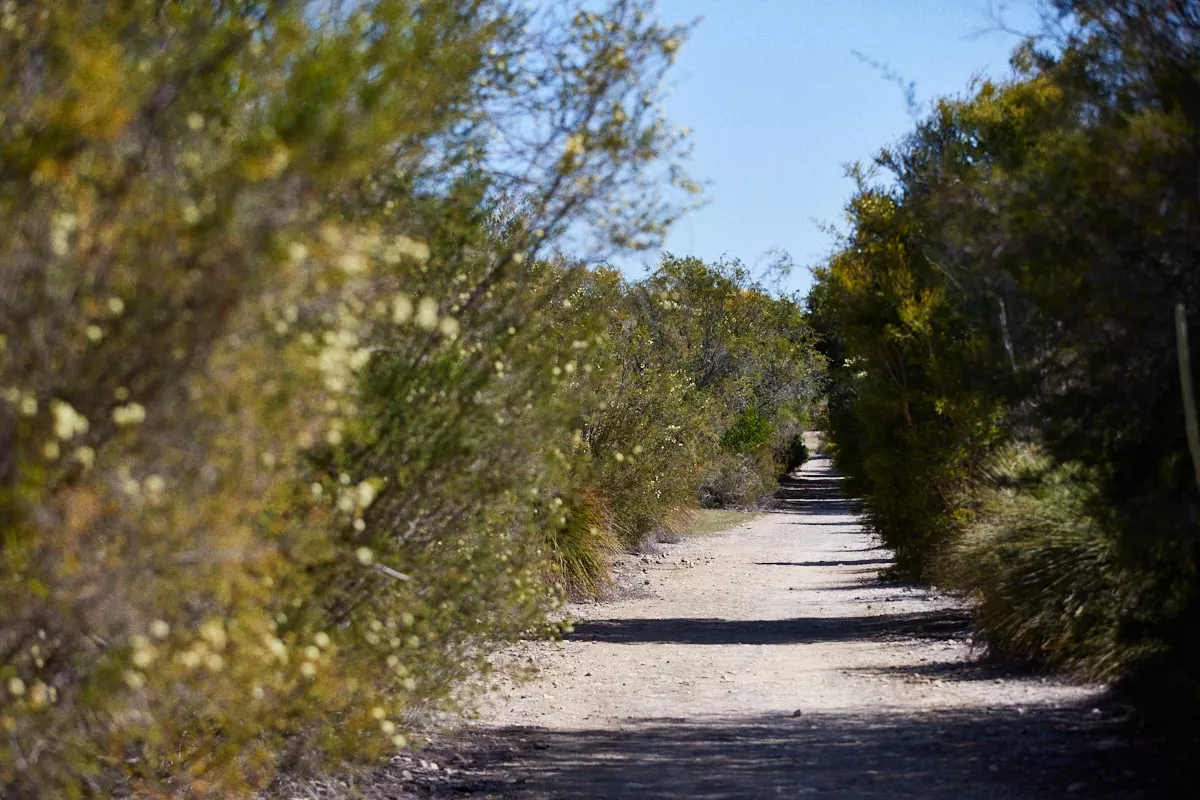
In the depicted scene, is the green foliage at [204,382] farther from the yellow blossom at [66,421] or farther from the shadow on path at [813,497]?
the shadow on path at [813,497]

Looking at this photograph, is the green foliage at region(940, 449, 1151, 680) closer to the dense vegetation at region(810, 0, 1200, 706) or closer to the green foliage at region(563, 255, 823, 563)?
the dense vegetation at region(810, 0, 1200, 706)

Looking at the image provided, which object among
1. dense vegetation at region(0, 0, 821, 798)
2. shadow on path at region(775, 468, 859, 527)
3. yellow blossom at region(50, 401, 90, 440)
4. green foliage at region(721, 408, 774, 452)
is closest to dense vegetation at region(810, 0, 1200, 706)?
dense vegetation at region(0, 0, 821, 798)

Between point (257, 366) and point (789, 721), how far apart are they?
23.6 feet

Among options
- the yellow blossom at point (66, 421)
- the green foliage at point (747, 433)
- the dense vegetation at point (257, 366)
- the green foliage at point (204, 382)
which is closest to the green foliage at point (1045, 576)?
the dense vegetation at point (257, 366)

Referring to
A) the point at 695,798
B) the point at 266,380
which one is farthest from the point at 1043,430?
the point at 266,380

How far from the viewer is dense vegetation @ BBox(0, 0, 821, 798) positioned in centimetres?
390

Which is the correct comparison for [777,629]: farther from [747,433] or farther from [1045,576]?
[747,433]

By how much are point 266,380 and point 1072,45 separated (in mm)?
5937

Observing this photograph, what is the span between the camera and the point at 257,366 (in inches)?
159

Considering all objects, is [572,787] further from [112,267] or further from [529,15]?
[112,267]

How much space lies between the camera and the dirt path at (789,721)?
8.27 meters

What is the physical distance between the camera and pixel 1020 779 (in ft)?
26.7

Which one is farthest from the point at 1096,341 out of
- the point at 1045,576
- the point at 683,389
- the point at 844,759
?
the point at 683,389

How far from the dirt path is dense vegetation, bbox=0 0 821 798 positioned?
2.11 m
